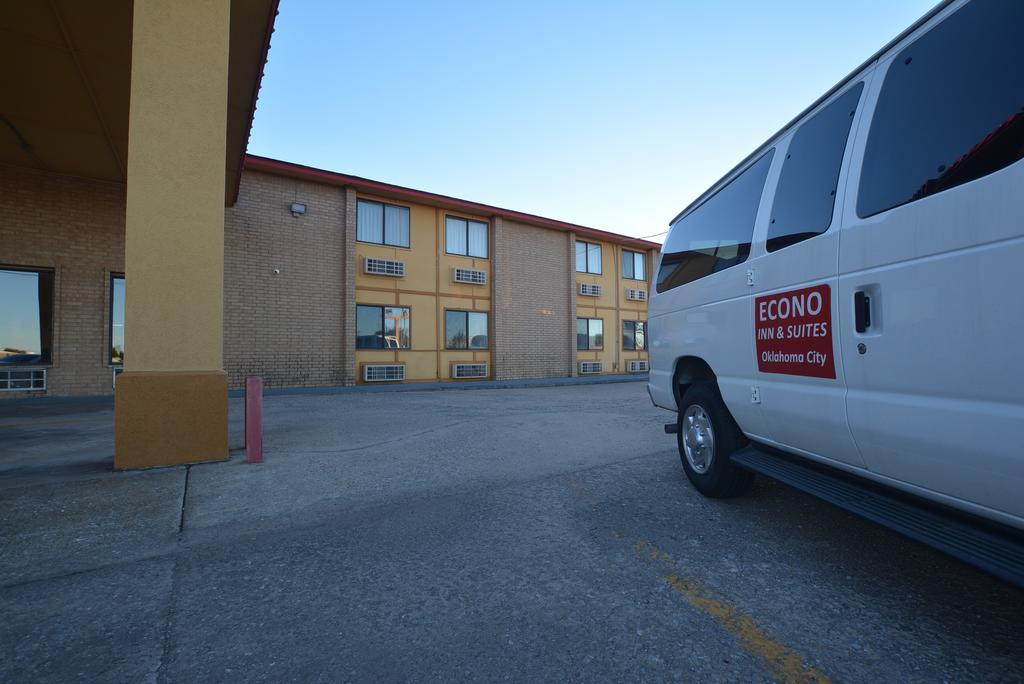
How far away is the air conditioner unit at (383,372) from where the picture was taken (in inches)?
587

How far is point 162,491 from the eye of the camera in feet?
13.1

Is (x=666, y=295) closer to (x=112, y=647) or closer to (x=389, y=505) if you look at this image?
(x=389, y=505)

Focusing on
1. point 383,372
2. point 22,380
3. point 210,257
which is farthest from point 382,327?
point 210,257

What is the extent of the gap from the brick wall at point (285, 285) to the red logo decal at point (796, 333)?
533 inches

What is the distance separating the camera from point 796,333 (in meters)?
2.55

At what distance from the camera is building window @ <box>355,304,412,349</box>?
49.7ft

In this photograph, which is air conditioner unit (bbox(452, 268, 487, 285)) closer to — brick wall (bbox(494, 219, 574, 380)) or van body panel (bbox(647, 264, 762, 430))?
brick wall (bbox(494, 219, 574, 380))

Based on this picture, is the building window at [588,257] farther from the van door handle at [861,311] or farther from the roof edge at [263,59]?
the van door handle at [861,311]

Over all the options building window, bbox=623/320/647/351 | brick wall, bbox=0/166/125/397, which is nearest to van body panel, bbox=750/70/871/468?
brick wall, bbox=0/166/125/397

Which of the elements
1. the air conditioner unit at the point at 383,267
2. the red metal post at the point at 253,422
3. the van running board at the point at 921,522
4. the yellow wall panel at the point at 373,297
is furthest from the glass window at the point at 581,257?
the van running board at the point at 921,522

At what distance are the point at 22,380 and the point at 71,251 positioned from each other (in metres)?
3.33

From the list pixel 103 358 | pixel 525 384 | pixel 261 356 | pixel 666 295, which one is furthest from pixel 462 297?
pixel 666 295

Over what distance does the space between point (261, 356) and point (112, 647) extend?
12712 millimetres

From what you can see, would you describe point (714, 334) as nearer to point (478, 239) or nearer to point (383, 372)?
point (383, 372)
